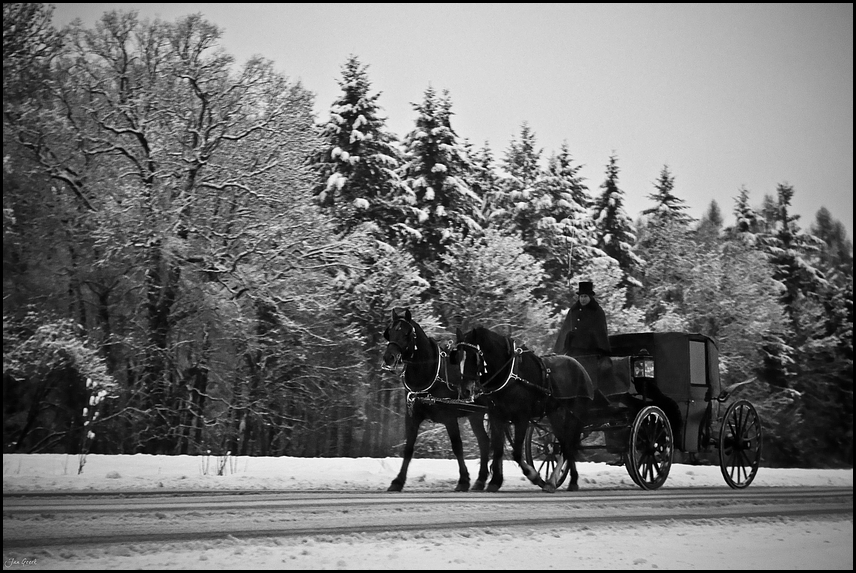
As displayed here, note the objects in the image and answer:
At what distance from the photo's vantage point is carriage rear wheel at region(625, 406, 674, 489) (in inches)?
530

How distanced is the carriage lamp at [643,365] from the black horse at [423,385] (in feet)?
9.75

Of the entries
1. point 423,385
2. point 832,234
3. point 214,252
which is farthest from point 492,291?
point 832,234

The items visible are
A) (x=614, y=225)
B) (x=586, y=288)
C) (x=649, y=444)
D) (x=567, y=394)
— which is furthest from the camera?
(x=614, y=225)

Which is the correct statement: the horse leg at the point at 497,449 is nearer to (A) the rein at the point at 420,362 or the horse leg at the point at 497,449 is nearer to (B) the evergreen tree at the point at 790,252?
(A) the rein at the point at 420,362

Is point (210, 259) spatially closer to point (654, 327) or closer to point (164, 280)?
point (164, 280)

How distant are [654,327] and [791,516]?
2994cm

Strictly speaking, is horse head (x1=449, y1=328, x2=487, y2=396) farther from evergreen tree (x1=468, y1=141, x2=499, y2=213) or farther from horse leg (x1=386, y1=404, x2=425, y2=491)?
evergreen tree (x1=468, y1=141, x2=499, y2=213)

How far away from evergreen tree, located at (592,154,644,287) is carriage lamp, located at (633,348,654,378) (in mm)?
33180

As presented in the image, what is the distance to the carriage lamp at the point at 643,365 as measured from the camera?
14703mm

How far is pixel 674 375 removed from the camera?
47.8ft

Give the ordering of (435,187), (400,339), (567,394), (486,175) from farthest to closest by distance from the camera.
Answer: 1. (486,175)
2. (435,187)
3. (567,394)
4. (400,339)

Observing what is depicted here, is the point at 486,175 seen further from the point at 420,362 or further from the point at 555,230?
the point at 420,362

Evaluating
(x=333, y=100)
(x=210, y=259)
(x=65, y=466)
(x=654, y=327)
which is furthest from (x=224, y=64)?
(x=654, y=327)

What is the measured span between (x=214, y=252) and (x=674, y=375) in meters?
16.6
